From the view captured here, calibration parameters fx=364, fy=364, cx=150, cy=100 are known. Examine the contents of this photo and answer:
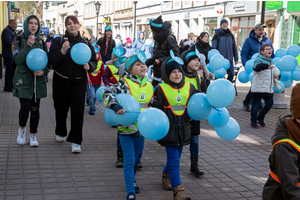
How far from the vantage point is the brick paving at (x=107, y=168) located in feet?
14.4

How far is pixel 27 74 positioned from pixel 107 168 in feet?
6.92

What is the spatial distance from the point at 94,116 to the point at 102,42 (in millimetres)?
3370

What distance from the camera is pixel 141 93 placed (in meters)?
4.14

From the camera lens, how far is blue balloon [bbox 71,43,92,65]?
5.47 m

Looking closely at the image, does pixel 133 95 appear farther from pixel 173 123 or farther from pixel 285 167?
pixel 285 167

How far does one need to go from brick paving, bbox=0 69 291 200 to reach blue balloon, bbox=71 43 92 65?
1.52m

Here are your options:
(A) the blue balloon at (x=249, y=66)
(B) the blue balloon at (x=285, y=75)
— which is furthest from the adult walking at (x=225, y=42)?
(B) the blue balloon at (x=285, y=75)

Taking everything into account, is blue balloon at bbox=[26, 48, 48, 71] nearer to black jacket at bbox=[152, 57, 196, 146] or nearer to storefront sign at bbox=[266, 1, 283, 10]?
black jacket at bbox=[152, 57, 196, 146]

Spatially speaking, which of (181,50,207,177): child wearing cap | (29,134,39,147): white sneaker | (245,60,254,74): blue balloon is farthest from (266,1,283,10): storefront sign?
(29,134,39,147): white sneaker

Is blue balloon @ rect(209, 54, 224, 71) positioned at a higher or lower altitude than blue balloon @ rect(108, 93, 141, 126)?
higher

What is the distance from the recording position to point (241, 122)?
8.79 m

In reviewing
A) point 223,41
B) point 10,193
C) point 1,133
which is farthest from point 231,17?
point 10,193

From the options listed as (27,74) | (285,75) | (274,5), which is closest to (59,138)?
(27,74)

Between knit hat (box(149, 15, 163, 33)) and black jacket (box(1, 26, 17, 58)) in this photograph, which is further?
black jacket (box(1, 26, 17, 58))
